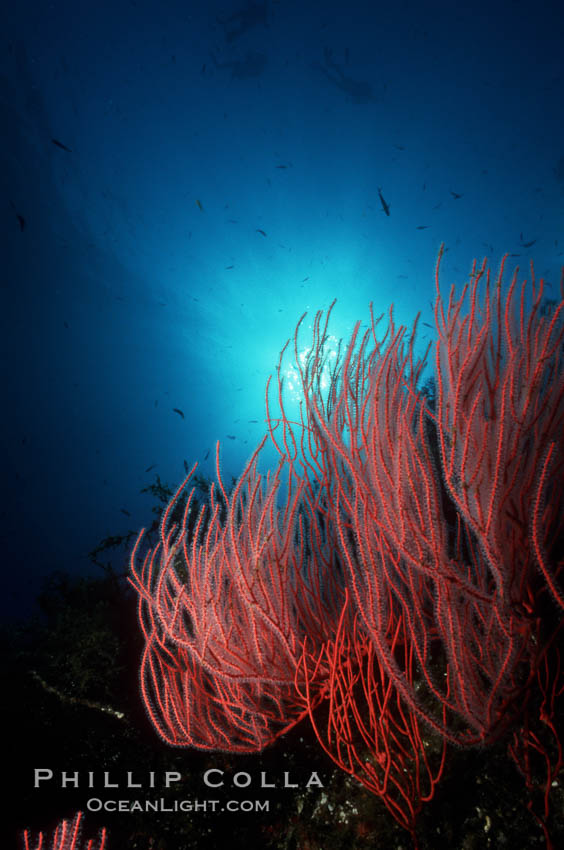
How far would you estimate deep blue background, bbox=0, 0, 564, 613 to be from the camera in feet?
38.5

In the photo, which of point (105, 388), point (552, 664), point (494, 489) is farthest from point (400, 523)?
point (105, 388)

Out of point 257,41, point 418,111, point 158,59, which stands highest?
point 158,59

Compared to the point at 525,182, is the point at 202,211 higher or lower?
higher

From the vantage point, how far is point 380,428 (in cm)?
190

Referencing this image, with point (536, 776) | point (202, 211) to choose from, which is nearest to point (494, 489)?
point (536, 776)

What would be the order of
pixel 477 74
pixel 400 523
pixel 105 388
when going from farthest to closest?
pixel 105 388 < pixel 477 74 < pixel 400 523

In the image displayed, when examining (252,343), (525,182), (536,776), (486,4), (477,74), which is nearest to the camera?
(536,776)

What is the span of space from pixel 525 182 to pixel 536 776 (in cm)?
2026

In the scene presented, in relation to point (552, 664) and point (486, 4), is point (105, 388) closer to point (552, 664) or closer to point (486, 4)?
point (486, 4)

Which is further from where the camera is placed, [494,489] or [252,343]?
[252,343]

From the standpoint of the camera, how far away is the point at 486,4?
10188mm

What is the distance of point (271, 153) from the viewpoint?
1538 cm

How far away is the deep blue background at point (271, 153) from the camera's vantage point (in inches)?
462

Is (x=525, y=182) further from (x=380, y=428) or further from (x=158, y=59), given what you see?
(x=380, y=428)
